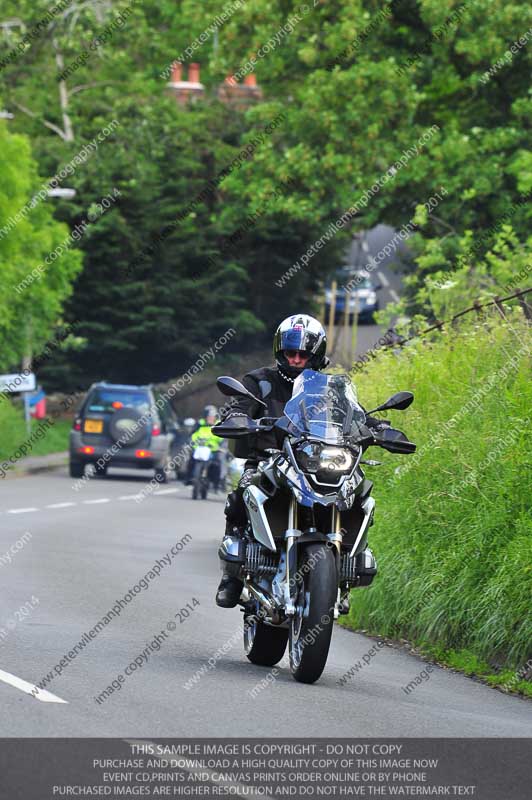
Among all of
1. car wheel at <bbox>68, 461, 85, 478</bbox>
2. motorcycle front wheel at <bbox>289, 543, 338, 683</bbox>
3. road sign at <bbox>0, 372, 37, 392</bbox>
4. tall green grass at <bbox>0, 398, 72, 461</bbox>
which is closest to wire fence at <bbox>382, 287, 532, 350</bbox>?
motorcycle front wheel at <bbox>289, 543, 338, 683</bbox>

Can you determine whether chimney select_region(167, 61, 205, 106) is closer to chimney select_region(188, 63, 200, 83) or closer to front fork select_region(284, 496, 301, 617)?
chimney select_region(188, 63, 200, 83)

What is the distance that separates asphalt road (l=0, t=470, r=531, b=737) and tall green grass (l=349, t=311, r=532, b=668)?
330 millimetres

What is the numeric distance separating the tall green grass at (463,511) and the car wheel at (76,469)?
24.2 m

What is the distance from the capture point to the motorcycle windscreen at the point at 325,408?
9.18 meters

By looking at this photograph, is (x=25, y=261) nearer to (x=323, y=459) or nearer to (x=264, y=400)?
(x=264, y=400)

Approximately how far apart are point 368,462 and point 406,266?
35.1 meters

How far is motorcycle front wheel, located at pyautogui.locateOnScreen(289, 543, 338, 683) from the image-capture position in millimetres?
8750

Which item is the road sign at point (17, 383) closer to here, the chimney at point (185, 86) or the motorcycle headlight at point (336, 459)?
the chimney at point (185, 86)

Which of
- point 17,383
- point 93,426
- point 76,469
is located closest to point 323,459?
point 93,426

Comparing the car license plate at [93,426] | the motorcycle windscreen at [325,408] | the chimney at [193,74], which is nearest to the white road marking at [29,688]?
the motorcycle windscreen at [325,408]

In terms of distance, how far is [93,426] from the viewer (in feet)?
122

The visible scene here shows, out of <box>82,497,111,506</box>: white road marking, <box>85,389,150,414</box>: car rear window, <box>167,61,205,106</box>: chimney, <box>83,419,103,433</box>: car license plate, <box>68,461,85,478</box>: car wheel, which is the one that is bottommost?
<box>68,461,85,478</box>: car wheel

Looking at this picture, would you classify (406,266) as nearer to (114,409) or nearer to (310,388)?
(114,409)

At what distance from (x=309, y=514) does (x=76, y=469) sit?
29.5 meters
